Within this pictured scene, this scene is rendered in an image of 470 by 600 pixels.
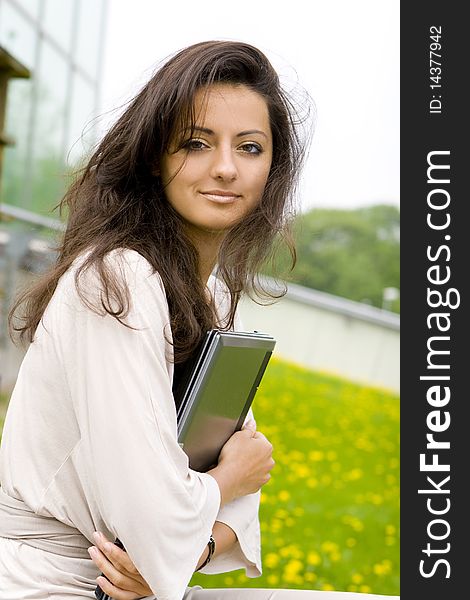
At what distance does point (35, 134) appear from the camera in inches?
224

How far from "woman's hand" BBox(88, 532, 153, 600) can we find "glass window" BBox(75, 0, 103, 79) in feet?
17.9

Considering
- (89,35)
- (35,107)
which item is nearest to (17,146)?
(35,107)

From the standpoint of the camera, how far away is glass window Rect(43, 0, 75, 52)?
223 inches

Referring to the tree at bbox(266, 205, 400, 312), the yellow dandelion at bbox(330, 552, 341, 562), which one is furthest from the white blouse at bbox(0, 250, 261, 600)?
the tree at bbox(266, 205, 400, 312)

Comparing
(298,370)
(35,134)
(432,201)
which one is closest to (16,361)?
(35,134)

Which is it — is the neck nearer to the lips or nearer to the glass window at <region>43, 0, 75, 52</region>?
the lips

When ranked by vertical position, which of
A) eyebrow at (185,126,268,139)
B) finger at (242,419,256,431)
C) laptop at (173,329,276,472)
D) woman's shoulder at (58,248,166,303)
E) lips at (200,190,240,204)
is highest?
eyebrow at (185,126,268,139)

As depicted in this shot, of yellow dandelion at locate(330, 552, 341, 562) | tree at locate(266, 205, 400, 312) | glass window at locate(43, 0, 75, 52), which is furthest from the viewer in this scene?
tree at locate(266, 205, 400, 312)

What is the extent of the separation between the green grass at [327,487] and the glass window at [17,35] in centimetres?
183

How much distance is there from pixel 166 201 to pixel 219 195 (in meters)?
0.09

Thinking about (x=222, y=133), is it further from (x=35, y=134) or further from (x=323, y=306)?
(x=323, y=306)

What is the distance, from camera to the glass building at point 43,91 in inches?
207

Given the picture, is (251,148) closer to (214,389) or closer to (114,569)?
(214,389)

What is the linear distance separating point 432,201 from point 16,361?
275cm
